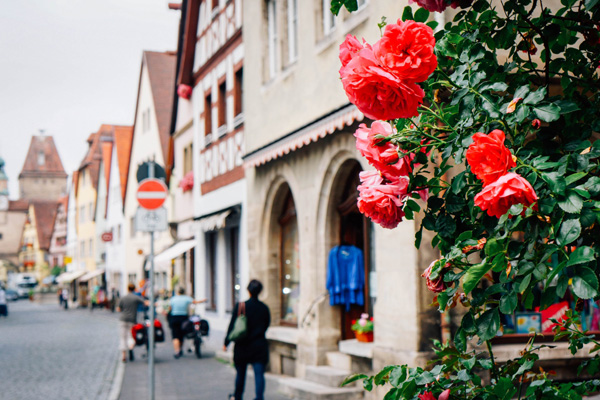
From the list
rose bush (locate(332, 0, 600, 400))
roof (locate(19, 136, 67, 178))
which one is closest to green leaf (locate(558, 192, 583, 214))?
rose bush (locate(332, 0, 600, 400))

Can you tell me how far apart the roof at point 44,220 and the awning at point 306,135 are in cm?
9862

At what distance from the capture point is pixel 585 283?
2096 mm

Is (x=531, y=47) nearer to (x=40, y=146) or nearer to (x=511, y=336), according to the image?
(x=511, y=336)

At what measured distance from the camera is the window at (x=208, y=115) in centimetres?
2161

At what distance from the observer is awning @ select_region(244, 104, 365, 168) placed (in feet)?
34.6

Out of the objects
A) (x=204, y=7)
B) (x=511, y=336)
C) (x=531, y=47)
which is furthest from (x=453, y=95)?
(x=204, y=7)

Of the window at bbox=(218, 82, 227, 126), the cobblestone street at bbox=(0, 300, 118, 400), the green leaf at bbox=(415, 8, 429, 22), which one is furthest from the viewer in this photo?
the window at bbox=(218, 82, 227, 126)

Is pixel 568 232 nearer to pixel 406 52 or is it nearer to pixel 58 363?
pixel 406 52

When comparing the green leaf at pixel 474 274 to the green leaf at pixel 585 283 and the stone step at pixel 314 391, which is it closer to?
the green leaf at pixel 585 283

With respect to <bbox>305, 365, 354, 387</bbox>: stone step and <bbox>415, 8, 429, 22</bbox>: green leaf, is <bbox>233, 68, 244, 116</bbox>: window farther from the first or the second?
<bbox>415, 8, 429, 22</bbox>: green leaf

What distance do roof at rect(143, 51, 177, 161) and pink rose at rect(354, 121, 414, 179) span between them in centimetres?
3242

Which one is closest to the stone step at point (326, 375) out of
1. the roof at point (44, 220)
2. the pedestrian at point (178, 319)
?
the pedestrian at point (178, 319)

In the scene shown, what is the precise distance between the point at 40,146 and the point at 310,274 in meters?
132

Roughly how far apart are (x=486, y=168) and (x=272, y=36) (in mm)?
13511
